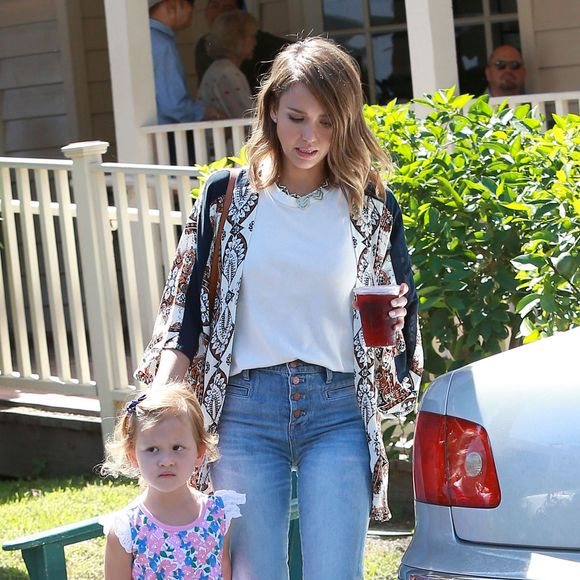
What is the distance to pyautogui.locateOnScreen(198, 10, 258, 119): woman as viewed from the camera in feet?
30.0

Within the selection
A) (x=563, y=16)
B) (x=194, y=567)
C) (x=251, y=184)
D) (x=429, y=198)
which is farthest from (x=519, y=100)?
(x=194, y=567)

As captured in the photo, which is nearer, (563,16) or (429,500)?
(429,500)

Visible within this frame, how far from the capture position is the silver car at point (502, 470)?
280cm

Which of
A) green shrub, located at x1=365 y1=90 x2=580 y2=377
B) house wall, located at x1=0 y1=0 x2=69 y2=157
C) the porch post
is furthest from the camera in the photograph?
house wall, located at x1=0 y1=0 x2=69 y2=157

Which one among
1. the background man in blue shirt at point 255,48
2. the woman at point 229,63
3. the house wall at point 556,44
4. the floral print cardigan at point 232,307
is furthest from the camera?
the background man in blue shirt at point 255,48

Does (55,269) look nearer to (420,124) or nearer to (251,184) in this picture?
(420,124)

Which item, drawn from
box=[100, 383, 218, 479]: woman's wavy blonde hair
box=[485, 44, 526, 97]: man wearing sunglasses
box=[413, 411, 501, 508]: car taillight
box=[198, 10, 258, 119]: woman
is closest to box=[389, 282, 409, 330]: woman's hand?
box=[413, 411, 501, 508]: car taillight

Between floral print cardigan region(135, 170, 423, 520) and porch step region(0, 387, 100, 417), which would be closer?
floral print cardigan region(135, 170, 423, 520)

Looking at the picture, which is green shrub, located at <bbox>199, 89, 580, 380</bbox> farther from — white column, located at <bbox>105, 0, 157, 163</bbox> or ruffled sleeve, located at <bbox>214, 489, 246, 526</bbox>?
white column, located at <bbox>105, 0, 157, 163</bbox>

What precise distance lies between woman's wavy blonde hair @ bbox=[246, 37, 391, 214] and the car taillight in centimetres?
58

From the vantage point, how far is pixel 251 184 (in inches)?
128

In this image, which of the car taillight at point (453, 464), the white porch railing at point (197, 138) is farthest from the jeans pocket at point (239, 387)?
the white porch railing at point (197, 138)

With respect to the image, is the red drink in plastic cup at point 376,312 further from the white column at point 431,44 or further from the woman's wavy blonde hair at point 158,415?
the white column at point 431,44

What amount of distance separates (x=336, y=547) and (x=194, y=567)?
1.13ft
